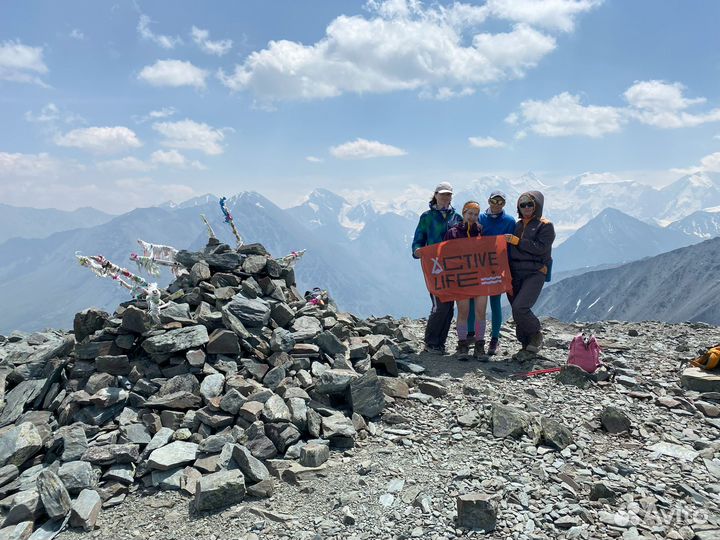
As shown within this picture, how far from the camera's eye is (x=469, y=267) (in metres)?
10.7

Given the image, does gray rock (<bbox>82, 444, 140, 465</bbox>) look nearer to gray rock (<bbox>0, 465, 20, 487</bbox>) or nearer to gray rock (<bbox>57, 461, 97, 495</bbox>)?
gray rock (<bbox>57, 461, 97, 495</bbox>)

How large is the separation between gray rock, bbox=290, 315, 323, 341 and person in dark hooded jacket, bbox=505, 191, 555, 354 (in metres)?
4.56

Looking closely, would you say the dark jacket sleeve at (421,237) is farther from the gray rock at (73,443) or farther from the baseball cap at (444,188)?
the gray rock at (73,443)

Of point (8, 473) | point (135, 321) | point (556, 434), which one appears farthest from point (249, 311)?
point (556, 434)

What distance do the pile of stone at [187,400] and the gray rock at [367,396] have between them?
0.02 m

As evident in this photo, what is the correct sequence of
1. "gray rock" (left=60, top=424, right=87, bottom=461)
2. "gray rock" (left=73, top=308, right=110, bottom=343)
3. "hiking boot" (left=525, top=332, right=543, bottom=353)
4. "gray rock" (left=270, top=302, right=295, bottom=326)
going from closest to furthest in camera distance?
"gray rock" (left=60, top=424, right=87, bottom=461) → "gray rock" (left=73, top=308, right=110, bottom=343) → "gray rock" (left=270, top=302, right=295, bottom=326) → "hiking boot" (left=525, top=332, right=543, bottom=353)

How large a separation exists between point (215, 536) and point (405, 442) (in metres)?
2.95

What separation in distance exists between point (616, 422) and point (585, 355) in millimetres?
2579

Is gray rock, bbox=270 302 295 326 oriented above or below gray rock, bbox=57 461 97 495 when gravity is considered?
above

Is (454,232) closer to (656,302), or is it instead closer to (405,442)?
(405,442)

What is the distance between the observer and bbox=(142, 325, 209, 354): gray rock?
8.27m

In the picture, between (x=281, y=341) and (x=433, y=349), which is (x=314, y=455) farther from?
(x=433, y=349)

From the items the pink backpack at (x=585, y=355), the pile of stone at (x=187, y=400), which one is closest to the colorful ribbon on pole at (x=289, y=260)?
the pile of stone at (x=187, y=400)

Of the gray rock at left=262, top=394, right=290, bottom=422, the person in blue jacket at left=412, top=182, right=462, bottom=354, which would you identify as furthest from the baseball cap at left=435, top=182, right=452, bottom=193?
the gray rock at left=262, top=394, right=290, bottom=422
